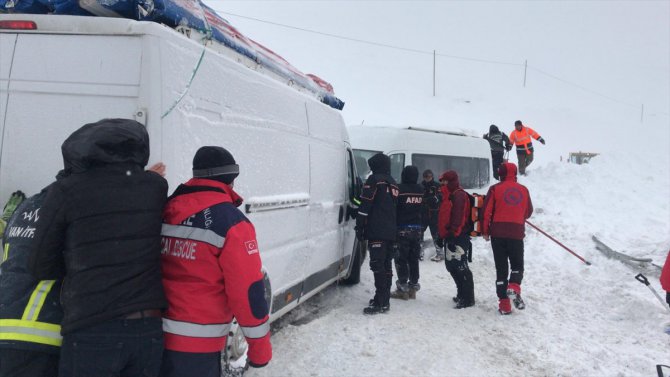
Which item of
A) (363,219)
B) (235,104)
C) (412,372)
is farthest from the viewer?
(363,219)

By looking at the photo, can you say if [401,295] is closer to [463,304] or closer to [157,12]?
[463,304]

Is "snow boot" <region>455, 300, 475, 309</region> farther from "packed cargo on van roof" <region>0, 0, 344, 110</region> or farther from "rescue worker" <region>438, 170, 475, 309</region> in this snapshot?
"packed cargo on van roof" <region>0, 0, 344, 110</region>

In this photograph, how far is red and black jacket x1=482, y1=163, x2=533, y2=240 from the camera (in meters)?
A: 6.38

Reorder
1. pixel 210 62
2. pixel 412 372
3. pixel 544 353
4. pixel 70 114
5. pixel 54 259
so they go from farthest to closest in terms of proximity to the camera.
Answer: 1. pixel 544 353
2. pixel 412 372
3. pixel 210 62
4. pixel 70 114
5. pixel 54 259

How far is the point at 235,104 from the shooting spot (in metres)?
3.66

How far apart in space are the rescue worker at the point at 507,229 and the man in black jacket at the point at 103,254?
16.6 ft

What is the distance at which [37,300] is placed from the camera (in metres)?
2.21

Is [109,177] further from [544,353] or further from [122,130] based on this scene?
[544,353]

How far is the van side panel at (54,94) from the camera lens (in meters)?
2.86

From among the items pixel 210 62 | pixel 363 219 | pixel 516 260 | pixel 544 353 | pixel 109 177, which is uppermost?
pixel 210 62

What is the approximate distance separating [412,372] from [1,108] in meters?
3.73

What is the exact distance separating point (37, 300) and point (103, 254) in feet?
1.23

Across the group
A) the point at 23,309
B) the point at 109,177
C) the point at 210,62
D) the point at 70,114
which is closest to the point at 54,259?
the point at 23,309

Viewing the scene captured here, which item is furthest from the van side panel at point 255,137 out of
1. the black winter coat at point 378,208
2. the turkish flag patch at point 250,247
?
the black winter coat at point 378,208
